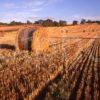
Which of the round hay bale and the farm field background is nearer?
the farm field background

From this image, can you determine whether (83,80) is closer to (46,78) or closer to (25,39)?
(46,78)

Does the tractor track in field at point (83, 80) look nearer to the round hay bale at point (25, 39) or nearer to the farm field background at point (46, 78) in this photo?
the farm field background at point (46, 78)

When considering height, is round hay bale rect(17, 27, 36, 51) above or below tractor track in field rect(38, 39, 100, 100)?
above

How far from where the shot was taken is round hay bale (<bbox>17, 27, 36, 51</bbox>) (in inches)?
626

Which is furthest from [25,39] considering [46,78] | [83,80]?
[83,80]

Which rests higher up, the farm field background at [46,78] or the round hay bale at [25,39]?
the round hay bale at [25,39]

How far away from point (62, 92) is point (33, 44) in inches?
322

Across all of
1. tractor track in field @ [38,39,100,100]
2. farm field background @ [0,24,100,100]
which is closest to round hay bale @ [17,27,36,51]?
farm field background @ [0,24,100,100]

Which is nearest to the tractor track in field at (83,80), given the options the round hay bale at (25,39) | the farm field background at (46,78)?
the farm field background at (46,78)

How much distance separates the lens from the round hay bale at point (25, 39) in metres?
15.9

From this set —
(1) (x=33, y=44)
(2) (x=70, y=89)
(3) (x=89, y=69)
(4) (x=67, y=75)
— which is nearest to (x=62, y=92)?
(2) (x=70, y=89)

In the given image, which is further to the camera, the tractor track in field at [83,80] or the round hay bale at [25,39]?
the round hay bale at [25,39]

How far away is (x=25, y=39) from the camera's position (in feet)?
52.4

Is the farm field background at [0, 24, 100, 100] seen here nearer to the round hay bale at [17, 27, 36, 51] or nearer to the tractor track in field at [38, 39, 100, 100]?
the tractor track in field at [38, 39, 100, 100]
